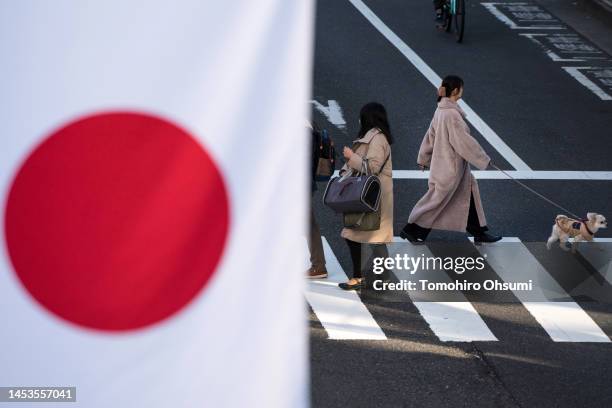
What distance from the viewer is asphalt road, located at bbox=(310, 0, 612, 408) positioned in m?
7.86

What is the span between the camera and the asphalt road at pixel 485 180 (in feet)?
25.8

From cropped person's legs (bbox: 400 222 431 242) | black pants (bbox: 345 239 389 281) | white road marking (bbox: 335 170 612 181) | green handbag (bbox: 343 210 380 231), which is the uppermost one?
white road marking (bbox: 335 170 612 181)

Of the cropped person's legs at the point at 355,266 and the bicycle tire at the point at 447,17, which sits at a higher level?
the bicycle tire at the point at 447,17

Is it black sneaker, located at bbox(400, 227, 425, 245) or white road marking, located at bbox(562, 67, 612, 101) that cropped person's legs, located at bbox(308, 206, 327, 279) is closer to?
black sneaker, located at bbox(400, 227, 425, 245)

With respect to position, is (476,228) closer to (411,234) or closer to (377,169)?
(411,234)

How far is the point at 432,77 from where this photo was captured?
17.2 meters

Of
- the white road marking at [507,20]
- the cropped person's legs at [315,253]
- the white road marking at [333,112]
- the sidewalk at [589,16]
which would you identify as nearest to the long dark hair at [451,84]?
the cropped person's legs at [315,253]

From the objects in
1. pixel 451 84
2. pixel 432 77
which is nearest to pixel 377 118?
pixel 451 84

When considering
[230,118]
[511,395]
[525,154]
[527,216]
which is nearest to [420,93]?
[525,154]

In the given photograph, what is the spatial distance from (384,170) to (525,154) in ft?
15.5

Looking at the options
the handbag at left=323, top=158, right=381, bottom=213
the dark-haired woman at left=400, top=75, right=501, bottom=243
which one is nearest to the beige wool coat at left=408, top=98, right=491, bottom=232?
the dark-haired woman at left=400, top=75, right=501, bottom=243

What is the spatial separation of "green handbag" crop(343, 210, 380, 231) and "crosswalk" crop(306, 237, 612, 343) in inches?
23.6

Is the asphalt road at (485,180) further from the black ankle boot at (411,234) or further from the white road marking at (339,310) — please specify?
the black ankle boot at (411,234)

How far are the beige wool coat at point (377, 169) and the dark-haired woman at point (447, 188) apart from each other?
3.74 feet
